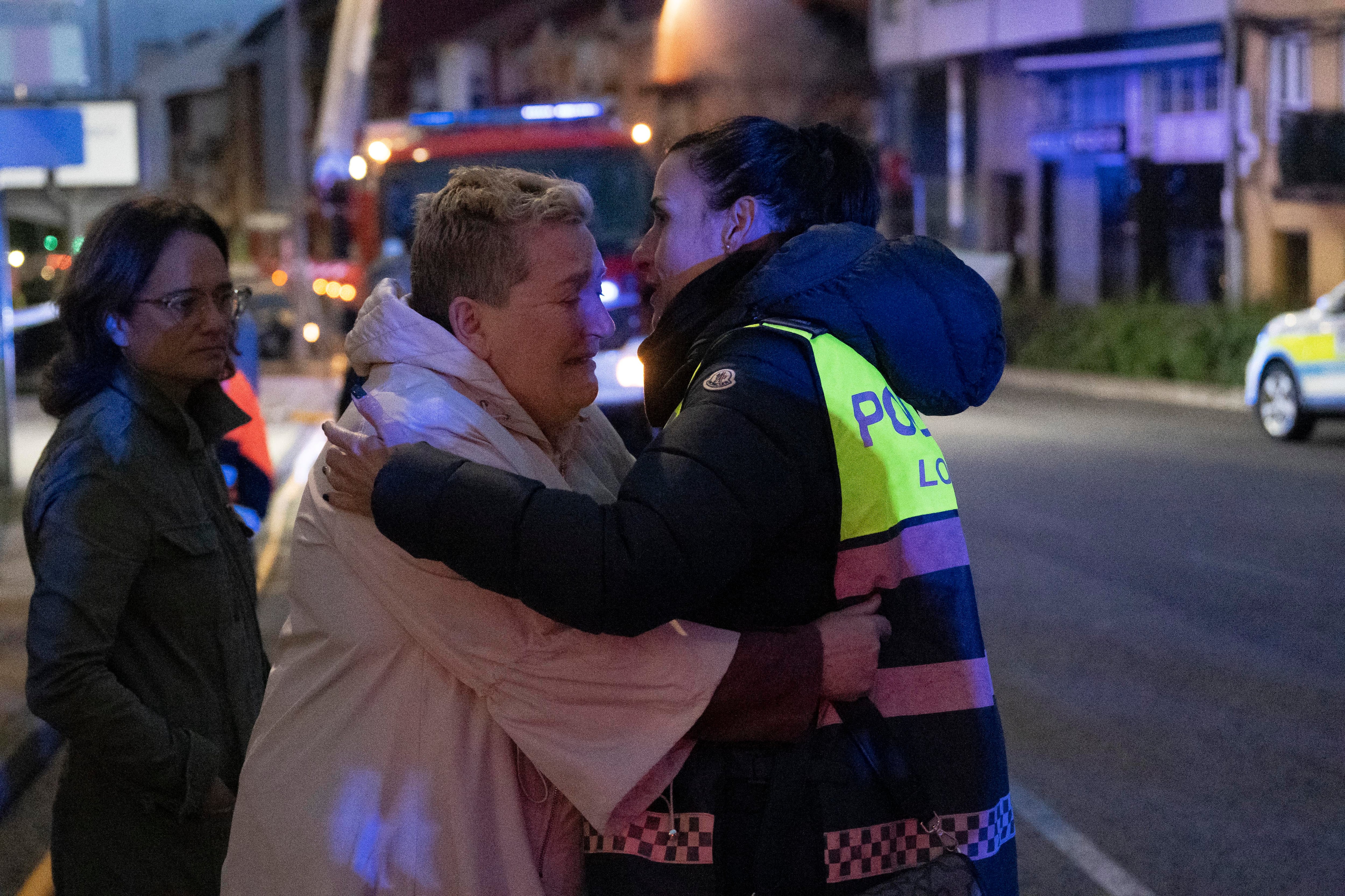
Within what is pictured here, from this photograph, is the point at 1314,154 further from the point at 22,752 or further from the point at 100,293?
the point at 100,293

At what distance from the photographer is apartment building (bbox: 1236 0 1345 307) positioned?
1221 inches

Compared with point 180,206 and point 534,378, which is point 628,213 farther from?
point 534,378

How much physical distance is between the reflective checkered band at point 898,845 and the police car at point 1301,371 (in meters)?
14.7

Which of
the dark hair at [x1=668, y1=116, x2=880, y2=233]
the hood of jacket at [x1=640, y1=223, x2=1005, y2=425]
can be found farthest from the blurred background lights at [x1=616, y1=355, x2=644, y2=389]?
the hood of jacket at [x1=640, y1=223, x2=1005, y2=425]

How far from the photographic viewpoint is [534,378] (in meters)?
2.46

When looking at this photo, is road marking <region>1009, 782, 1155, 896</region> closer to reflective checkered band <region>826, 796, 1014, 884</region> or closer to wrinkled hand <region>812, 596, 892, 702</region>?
reflective checkered band <region>826, 796, 1014, 884</region>

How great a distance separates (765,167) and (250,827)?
1.27m

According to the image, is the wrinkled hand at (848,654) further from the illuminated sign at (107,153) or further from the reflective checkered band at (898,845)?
the illuminated sign at (107,153)

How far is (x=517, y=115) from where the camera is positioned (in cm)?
1532

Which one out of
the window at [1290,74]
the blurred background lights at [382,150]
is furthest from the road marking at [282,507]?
the window at [1290,74]

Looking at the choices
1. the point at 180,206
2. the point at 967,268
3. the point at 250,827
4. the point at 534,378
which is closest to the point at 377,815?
the point at 250,827

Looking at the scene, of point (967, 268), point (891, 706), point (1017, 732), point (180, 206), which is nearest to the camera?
point (891, 706)

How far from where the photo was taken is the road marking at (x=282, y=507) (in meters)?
10.8

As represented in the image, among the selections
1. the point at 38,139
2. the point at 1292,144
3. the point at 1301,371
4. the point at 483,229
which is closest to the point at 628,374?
the point at 38,139
